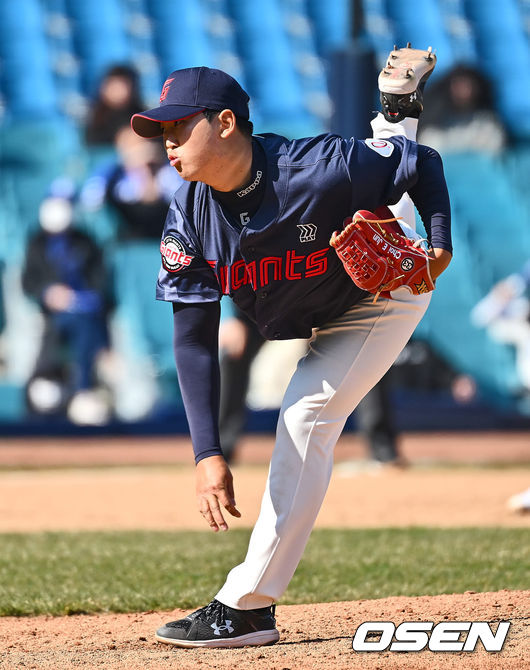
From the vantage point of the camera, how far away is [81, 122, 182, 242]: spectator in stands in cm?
→ 1323

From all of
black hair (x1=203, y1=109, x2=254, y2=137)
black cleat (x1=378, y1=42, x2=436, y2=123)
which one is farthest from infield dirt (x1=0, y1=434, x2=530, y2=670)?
black cleat (x1=378, y1=42, x2=436, y2=123)

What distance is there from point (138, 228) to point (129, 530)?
6.93 m

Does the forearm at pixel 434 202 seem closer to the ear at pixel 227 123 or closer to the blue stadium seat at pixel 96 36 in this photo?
the ear at pixel 227 123

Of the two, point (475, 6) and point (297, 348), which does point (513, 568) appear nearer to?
point (297, 348)

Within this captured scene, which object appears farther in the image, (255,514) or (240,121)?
(255,514)

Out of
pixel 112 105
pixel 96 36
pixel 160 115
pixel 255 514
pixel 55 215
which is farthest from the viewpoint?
pixel 96 36

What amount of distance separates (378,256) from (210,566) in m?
2.65

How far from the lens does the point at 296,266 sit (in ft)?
10.8

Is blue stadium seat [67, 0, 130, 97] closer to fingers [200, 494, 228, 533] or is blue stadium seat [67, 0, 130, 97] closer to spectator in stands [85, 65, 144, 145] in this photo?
spectator in stands [85, 65, 144, 145]

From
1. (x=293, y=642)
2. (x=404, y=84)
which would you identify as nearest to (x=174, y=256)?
(x=404, y=84)

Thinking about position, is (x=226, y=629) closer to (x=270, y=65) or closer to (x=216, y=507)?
(x=216, y=507)

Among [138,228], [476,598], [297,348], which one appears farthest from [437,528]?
[138,228]

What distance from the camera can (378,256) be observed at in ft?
10.3

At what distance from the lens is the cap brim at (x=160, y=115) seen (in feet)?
10.2
